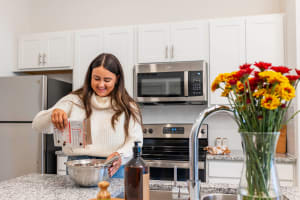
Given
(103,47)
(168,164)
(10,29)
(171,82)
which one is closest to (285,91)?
(168,164)

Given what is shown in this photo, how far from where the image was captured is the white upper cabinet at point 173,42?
2.76 metres

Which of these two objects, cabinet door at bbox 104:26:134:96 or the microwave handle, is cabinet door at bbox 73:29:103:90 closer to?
cabinet door at bbox 104:26:134:96

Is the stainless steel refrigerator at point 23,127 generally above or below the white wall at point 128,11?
below

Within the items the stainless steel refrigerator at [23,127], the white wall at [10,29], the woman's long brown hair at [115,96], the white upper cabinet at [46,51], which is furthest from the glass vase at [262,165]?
the white wall at [10,29]

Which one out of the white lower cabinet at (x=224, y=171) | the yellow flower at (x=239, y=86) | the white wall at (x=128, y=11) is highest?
the white wall at (x=128, y=11)

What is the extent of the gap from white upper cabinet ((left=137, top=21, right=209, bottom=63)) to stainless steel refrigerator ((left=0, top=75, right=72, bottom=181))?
1.04m

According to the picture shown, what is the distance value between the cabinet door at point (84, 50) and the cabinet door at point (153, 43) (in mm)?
455

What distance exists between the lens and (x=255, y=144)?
27.6 inches

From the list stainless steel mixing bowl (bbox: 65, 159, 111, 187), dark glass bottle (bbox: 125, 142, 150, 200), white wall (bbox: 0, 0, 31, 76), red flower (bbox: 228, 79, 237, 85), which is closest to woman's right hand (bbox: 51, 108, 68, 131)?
stainless steel mixing bowl (bbox: 65, 159, 111, 187)

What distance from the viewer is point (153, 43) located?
286 centimetres

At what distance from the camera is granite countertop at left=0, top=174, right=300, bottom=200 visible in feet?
3.43

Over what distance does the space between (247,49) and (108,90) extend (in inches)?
64.8

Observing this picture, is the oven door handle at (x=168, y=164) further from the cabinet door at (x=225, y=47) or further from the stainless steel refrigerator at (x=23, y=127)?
the stainless steel refrigerator at (x=23, y=127)

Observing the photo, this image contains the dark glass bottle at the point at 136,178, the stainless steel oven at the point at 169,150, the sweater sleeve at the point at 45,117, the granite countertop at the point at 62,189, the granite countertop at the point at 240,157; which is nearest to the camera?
the dark glass bottle at the point at 136,178
